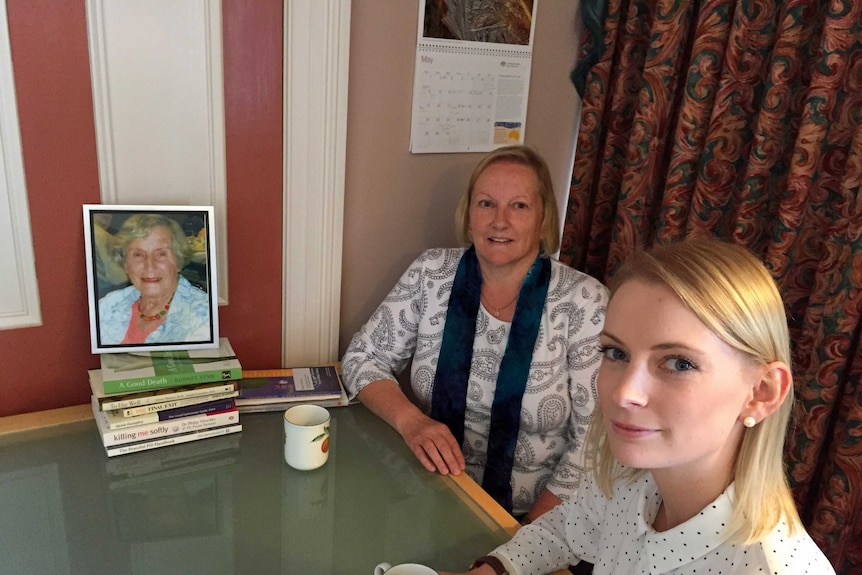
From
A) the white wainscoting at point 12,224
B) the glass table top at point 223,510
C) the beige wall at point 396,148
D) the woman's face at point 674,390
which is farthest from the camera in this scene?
the beige wall at point 396,148

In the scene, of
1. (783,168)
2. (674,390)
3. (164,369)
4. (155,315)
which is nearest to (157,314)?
(155,315)

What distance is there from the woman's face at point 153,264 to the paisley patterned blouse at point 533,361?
0.44 metres

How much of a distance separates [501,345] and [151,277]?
0.77 m

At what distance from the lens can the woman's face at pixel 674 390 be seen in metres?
0.79

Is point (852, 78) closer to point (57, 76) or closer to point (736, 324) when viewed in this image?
point (736, 324)

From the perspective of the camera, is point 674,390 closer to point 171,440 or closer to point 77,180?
point 171,440

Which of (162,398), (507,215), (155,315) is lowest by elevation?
(162,398)

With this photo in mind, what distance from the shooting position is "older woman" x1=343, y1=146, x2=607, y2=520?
1507 millimetres

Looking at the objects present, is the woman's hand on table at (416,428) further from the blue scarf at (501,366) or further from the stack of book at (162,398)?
the stack of book at (162,398)

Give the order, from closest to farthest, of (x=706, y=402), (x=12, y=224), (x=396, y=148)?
(x=706, y=402), (x=12, y=224), (x=396, y=148)

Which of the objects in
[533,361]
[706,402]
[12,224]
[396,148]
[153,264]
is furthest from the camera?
[396,148]

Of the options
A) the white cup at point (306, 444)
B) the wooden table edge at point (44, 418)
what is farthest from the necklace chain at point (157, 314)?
the white cup at point (306, 444)

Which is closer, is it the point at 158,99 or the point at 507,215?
the point at 158,99

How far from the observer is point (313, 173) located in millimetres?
1562
